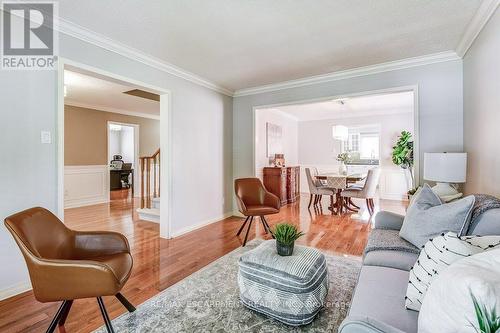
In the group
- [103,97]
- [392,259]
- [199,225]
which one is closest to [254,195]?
[199,225]

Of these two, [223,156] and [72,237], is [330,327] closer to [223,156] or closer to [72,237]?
[72,237]

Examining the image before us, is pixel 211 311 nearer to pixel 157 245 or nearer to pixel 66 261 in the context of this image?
pixel 66 261

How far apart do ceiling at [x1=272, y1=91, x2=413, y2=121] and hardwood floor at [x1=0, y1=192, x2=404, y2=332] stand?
2.46 meters

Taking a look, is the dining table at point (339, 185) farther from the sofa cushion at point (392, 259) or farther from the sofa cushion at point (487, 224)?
the sofa cushion at point (487, 224)

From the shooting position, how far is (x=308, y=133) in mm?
8133

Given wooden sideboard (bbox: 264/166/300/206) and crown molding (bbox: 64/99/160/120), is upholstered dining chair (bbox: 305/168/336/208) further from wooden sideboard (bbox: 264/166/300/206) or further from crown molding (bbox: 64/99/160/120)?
crown molding (bbox: 64/99/160/120)

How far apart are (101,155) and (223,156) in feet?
12.3

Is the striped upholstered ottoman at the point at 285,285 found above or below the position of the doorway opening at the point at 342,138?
below

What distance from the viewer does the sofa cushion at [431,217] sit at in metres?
1.63

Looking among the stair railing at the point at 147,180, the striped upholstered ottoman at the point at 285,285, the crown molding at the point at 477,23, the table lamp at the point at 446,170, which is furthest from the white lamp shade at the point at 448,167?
the stair railing at the point at 147,180

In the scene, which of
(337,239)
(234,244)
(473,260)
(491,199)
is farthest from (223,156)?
(473,260)

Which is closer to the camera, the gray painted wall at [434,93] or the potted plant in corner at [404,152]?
the gray painted wall at [434,93]

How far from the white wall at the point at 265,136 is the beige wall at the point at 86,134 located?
A: 3875mm

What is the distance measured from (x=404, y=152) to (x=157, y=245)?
19.8 ft
